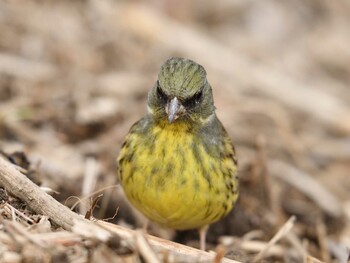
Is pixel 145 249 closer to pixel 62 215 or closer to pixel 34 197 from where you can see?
pixel 62 215

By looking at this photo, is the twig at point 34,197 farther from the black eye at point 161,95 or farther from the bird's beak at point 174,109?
the black eye at point 161,95

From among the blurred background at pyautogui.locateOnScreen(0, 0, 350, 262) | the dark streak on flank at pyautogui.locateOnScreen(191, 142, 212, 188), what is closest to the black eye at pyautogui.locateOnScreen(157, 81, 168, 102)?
the dark streak on flank at pyautogui.locateOnScreen(191, 142, 212, 188)

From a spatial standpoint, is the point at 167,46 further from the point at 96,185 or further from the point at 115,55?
the point at 96,185

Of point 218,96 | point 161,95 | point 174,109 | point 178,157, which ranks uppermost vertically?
point 218,96

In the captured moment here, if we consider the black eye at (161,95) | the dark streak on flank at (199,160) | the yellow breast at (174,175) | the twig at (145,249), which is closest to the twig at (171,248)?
the twig at (145,249)

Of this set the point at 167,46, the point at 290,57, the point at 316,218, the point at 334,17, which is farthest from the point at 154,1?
the point at 316,218

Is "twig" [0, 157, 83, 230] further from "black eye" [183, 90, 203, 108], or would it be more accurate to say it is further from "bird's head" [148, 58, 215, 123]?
"black eye" [183, 90, 203, 108]

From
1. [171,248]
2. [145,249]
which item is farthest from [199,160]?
[145,249]
